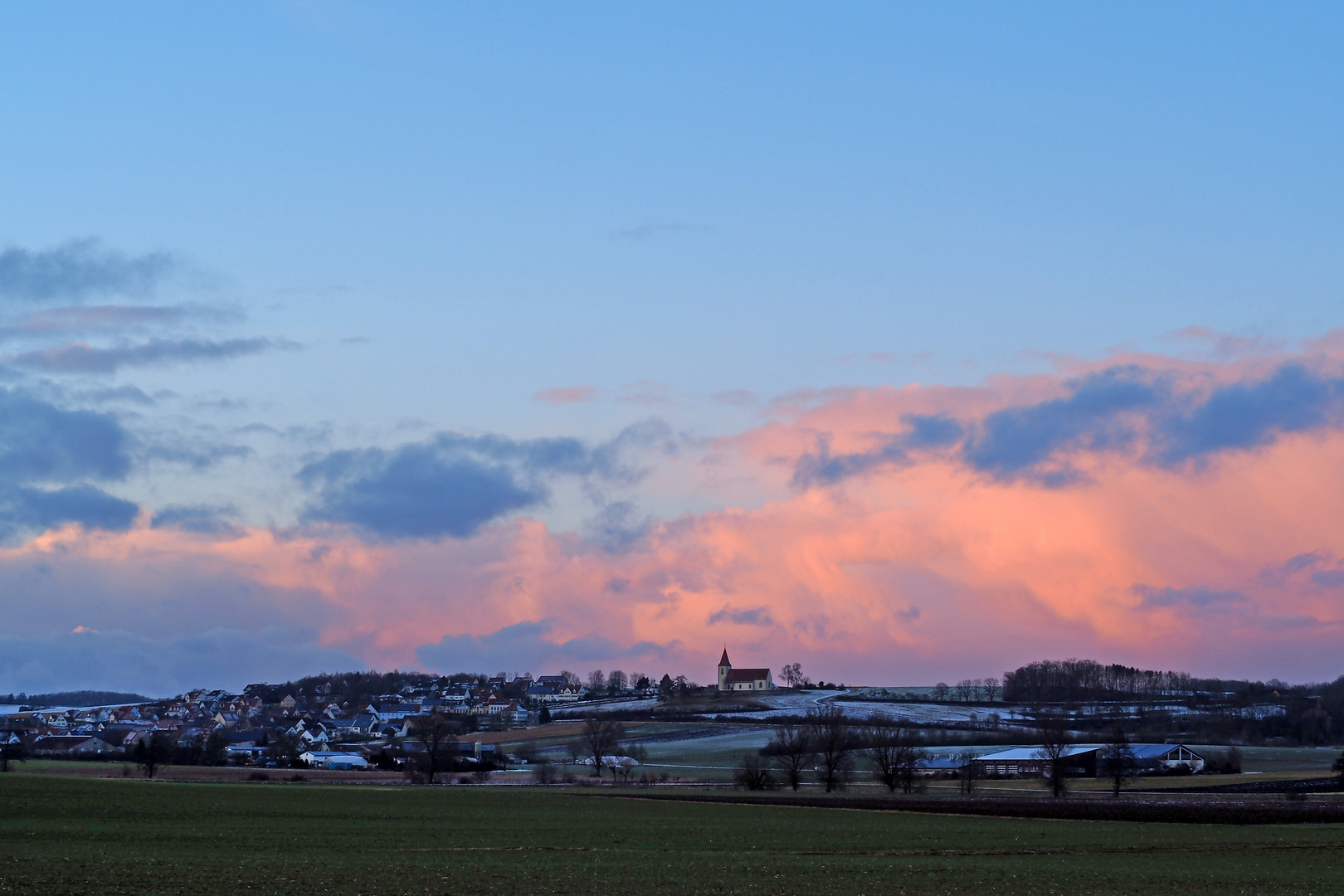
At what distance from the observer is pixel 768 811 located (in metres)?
67.7

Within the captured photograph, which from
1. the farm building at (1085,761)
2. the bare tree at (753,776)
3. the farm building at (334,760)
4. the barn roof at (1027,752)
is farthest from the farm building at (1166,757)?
the farm building at (334,760)

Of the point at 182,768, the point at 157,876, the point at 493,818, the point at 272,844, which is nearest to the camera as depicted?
the point at 157,876

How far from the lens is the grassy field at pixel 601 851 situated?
89.8 feet

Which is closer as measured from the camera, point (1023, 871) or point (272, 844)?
point (1023, 871)

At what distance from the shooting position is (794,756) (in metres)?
110

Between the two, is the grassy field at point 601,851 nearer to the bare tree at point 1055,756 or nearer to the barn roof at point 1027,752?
the bare tree at point 1055,756

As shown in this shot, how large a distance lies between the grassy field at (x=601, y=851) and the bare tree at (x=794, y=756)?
39375 mm

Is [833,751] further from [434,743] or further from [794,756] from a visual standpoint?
[434,743]

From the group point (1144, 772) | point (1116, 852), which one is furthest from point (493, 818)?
point (1144, 772)

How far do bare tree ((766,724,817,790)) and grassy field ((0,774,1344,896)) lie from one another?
129 ft

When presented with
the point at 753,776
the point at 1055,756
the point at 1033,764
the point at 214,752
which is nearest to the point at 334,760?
the point at 214,752

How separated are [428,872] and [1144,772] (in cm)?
11377

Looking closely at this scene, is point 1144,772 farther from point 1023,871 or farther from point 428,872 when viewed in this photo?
point 428,872

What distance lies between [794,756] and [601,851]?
245ft
